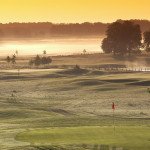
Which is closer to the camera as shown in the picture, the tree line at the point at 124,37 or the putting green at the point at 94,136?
the putting green at the point at 94,136

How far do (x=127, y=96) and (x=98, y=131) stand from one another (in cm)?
4820

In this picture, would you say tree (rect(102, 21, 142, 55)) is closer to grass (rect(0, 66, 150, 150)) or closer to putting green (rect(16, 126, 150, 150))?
grass (rect(0, 66, 150, 150))

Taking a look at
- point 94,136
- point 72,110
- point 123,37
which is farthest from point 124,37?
point 94,136

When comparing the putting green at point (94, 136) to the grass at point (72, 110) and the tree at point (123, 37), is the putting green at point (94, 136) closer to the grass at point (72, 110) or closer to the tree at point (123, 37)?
the grass at point (72, 110)

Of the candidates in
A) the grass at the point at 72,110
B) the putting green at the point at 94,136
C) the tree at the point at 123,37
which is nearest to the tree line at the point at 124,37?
the tree at the point at 123,37

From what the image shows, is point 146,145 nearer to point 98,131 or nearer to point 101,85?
point 98,131

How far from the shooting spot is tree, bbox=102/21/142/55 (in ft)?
626

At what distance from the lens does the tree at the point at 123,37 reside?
191 meters

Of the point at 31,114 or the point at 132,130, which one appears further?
the point at 31,114

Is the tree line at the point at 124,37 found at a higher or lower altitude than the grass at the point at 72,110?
higher

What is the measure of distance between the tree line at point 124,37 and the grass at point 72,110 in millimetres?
49982

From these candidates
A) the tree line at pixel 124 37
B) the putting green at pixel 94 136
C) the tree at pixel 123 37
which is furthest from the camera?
the tree at pixel 123 37

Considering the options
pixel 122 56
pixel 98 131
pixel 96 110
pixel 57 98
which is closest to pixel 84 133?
pixel 98 131

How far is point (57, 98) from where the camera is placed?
3880 inches
